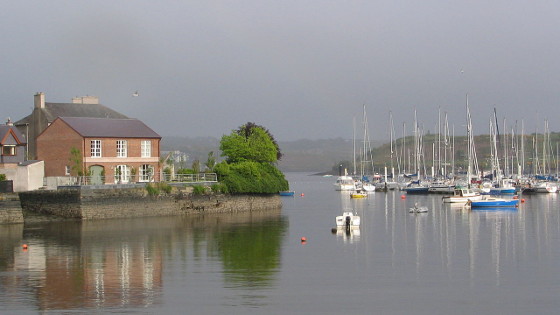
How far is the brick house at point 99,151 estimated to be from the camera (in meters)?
75.5

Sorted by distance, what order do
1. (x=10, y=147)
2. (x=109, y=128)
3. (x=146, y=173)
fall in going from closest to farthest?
(x=10, y=147) → (x=109, y=128) → (x=146, y=173)

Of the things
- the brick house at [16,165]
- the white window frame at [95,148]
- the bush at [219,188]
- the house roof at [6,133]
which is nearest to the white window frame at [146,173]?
the white window frame at [95,148]

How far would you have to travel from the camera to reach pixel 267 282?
3944 cm

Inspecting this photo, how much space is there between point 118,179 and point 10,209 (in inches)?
460

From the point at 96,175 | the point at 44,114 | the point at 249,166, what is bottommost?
the point at 96,175

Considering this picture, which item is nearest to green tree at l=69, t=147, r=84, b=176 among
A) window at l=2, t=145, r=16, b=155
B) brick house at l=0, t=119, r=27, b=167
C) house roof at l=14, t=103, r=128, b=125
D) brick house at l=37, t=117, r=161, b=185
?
brick house at l=37, t=117, r=161, b=185

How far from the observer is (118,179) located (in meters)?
76.3

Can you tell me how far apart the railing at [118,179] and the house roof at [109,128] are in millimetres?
3935

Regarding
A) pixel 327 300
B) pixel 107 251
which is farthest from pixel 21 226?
pixel 327 300

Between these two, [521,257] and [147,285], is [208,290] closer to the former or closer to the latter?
[147,285]

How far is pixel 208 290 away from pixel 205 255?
12405 millimetres

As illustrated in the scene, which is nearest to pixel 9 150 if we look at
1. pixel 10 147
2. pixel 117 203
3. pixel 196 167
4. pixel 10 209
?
pixel 10 147

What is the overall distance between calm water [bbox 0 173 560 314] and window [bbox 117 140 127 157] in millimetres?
8951

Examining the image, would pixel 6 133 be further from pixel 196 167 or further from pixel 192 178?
pixel 196 167
